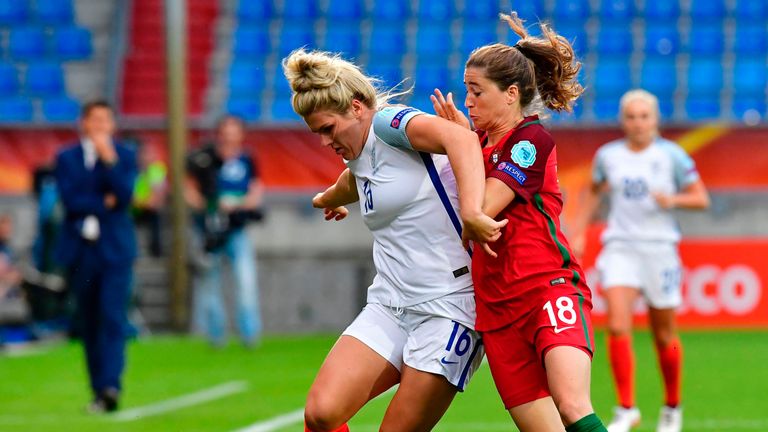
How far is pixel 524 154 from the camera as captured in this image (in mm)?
5027

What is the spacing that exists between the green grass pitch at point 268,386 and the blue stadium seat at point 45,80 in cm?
642

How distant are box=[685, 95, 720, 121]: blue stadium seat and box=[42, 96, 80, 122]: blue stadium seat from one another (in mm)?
8993

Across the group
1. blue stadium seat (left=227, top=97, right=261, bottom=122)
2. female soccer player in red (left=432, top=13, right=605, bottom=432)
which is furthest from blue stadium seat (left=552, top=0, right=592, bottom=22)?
female soccer player in red (left=432, top=13, right=605, bottom=432)

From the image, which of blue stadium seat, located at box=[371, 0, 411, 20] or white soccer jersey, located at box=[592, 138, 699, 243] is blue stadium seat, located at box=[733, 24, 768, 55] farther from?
white soccer jersey, located at box=[592, 138, 699, 243]

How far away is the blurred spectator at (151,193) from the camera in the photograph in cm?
1741

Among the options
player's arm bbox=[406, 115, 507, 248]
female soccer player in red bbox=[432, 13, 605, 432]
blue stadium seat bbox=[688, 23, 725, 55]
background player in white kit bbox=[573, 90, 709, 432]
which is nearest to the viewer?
player's arm bbox=[406, 115, 507, 248]

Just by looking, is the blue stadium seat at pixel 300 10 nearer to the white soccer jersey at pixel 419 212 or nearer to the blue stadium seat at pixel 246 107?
the blue stadium seat at pixel 246 107

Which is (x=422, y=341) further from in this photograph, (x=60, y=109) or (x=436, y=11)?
(x=436, y=11)

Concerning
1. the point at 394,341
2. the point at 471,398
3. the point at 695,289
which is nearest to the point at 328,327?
the point at 695,289

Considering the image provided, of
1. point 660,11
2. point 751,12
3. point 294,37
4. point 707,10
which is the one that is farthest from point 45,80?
point 751,12

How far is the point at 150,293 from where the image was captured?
58.0 ft

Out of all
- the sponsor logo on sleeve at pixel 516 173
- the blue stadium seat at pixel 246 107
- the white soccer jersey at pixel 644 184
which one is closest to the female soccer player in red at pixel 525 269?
the sponsor logo on sleeve at pixel 516 173

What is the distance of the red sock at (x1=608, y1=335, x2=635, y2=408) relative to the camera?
842cm

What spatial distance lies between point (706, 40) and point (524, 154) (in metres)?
16.7
